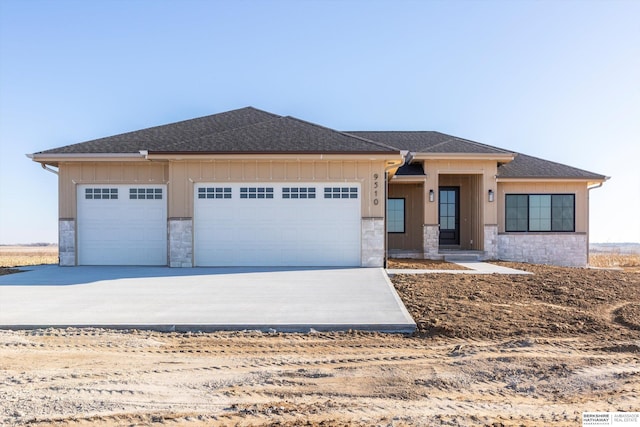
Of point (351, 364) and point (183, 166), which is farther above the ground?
point (183, 166)

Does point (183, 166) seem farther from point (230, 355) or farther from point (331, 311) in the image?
point (230, 355)

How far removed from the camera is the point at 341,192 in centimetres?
1236

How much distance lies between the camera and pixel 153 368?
4230 mm

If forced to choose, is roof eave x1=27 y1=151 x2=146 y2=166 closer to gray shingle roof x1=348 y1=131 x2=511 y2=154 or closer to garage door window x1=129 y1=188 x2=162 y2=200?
garage door window x1=129 y1=188 x2=162 y2=200

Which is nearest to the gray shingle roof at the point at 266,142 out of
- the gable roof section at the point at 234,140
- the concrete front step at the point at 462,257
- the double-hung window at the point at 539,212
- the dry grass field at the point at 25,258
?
the gable roof section at the point at 234,140

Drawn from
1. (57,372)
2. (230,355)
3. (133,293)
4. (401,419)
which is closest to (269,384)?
(230,355)

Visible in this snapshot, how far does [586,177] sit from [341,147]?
32.0 feet

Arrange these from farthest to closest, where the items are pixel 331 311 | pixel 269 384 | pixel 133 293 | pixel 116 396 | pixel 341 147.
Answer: pixel 341 147, pixel 133 293, pixel 331 311, pixel 269 384, pixel 116 396

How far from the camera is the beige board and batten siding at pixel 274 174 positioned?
12.3 meters

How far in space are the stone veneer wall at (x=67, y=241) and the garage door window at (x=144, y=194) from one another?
2.10 metres

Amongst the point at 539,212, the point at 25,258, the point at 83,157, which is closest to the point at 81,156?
the point at 83,157

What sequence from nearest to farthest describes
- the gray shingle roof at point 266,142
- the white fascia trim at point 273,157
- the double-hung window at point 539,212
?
the white fascia trim at point 273,157 → the gray shingle roof at point 266,142 → the double-hung window at point 539,212

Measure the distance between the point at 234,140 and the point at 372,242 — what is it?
5.25 m

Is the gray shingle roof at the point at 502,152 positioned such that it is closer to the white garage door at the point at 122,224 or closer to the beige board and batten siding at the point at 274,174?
the beige board and batten siding at the point at 274,174
